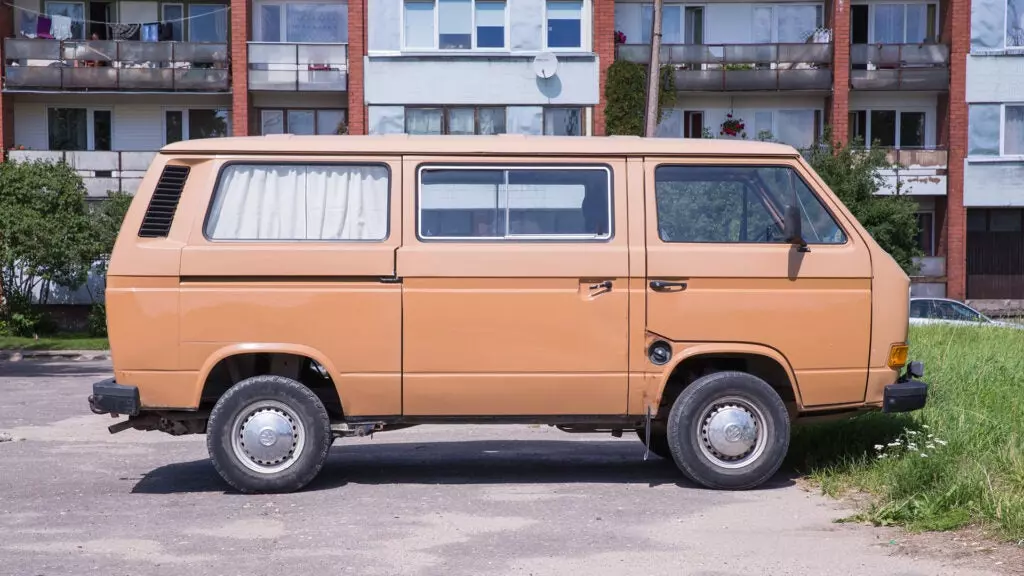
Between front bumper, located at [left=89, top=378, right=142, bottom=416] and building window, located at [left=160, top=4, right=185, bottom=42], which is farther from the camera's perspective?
building window, located at [left=160, top=4, right=185, bottom=42]

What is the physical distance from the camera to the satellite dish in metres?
37.9

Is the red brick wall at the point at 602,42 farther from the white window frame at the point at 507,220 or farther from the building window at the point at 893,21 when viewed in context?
the white window frame at the point at 507,220

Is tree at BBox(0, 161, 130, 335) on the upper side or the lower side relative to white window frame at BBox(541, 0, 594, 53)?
lower

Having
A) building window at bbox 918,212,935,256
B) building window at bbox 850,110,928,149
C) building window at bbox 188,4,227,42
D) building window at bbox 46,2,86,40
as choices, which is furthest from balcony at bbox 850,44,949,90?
building window at bbox 46,2,86,40

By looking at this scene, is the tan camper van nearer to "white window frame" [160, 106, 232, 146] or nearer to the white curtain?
"white window frame" [160, 106, 232, 146]

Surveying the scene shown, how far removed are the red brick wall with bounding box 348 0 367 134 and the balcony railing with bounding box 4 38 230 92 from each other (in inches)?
152

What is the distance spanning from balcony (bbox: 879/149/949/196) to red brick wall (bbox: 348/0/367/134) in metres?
15.7

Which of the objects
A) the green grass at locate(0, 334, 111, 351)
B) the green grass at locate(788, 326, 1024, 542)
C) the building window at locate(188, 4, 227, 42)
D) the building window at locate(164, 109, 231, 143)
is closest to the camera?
the green grass at locate(788, 326, 1024, 542)

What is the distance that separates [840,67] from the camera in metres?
39.5

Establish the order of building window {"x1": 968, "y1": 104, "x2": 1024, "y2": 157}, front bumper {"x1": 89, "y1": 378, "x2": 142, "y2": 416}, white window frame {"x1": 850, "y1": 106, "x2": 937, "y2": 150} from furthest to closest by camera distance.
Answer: white window frame {"x1": 850, "y1": 106, "x2": 937, "y2": 150} → building window {"x1": 968, "y1": 104, "x2": 1024, "y2": 157} → front bumper {"x1": 89, "y1": 378, "x2": 142, "y2": 416}

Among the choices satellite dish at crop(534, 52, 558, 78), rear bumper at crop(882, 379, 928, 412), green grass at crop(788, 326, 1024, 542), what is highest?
satellite dish at crop(534, 52, 558, 78)

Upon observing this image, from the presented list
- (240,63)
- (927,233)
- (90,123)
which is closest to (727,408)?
(240,63)

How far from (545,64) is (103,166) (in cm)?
1367

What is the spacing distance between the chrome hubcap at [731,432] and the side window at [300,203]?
2.54 m
